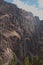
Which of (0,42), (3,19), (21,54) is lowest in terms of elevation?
(21,54)

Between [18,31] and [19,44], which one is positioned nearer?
[19,44]

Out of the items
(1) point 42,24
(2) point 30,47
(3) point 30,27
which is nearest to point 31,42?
(2) point 30,47

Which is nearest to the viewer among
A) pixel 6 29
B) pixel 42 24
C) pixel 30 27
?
pixel 6 29

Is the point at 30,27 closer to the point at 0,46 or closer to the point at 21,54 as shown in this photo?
the point at 21,54

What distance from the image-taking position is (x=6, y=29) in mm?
100125

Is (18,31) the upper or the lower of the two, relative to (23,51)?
upper

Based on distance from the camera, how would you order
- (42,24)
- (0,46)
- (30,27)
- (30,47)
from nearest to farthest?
(0,46) < (30,47) < (30,27) < (42,24)

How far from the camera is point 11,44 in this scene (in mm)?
91125

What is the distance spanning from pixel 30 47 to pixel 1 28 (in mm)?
28188

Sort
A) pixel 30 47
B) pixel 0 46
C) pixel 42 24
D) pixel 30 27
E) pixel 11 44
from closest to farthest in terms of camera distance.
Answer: pixel 0 46
pixel 11 44
pixel 30 47
pixel 30 27
pixel 42 24

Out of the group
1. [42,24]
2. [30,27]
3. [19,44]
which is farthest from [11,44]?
[42,24]

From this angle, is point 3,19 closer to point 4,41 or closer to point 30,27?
point 4,41

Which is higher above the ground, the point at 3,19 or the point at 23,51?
the point at 3,19

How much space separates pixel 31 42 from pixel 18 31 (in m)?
16.6
